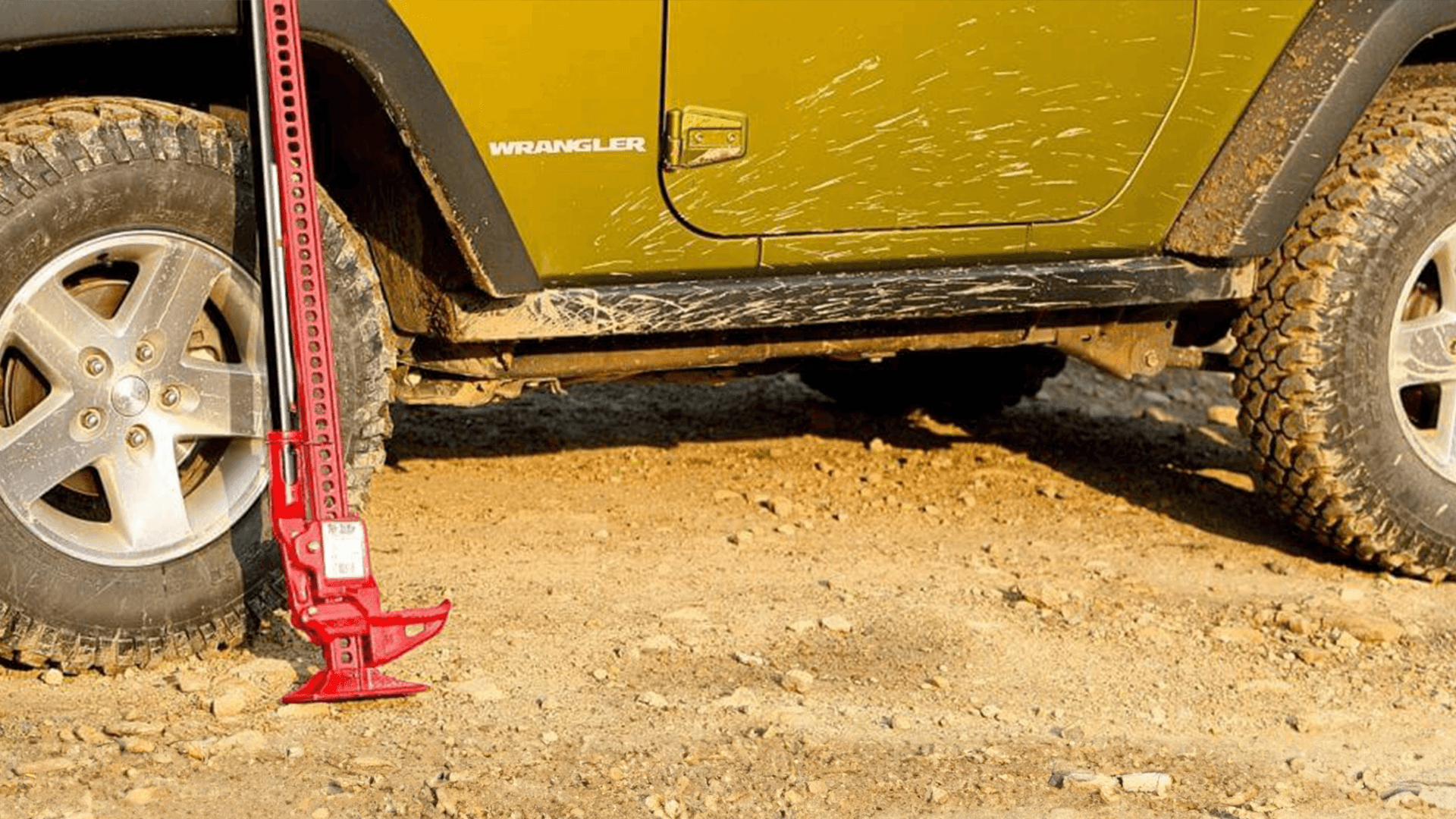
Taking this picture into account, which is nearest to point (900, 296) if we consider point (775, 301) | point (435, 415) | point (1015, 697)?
point (775, 301)

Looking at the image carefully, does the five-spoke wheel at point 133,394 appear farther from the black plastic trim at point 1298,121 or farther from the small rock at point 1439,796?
the small rock at point 1439,796

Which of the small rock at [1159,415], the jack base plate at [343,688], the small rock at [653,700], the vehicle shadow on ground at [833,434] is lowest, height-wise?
the small rock at [1159,415]

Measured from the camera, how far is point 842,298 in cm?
455

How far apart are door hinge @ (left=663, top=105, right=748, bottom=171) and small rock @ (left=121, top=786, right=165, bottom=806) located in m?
1.47

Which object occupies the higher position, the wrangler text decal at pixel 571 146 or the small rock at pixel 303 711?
the wrangler text decal at pixel 571 146

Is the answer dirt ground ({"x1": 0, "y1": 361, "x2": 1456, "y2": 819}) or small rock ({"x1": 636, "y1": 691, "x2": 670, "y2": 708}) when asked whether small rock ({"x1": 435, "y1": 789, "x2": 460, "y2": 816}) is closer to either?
dirt ground ({"x1": 0, "y1": 361, "x2": 1456, "y2": 819})

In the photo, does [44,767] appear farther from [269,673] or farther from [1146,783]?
[1146,783]

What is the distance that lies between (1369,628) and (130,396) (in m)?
2.46

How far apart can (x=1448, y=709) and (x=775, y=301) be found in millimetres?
1462

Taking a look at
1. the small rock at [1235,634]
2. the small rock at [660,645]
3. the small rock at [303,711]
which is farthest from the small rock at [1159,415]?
the small rock at [303,711]

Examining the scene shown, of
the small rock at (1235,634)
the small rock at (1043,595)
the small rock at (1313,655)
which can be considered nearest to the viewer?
the small rock at (1313,655)

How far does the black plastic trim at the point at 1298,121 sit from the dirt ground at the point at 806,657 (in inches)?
30.9

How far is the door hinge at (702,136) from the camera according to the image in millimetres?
4258

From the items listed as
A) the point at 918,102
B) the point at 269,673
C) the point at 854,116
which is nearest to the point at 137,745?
the point at 269,673
